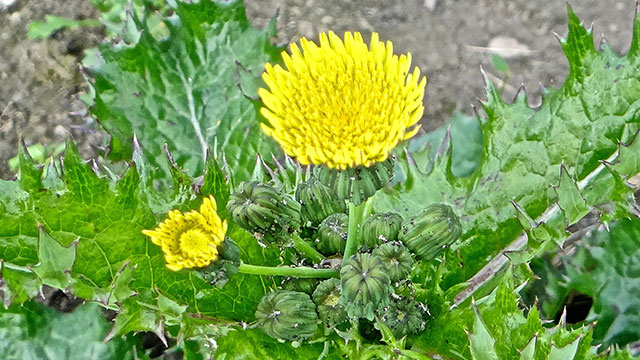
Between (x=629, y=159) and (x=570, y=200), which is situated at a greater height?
(x=629, y=159)

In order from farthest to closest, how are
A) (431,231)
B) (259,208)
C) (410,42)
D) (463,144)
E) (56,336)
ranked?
(410,42) < (463,144) < (56,336) < (431,231) < (259,208)

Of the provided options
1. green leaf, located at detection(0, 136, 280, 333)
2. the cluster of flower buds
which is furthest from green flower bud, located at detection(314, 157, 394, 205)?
green leaf, located at detection(0, 136, 280, 333)

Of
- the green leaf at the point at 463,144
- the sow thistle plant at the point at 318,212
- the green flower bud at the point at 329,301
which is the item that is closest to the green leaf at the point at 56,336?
the sow thistle plant at the point at 318,212

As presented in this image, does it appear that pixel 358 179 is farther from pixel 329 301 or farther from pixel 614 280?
pixel 614 280

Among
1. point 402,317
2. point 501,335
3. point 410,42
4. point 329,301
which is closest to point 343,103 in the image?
point 329,301

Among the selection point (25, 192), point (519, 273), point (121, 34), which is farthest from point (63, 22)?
point (519, 273)

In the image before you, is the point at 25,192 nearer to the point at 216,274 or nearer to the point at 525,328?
the point at 216,274

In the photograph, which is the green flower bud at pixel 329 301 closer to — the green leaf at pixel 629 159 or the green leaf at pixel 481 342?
the green leaf at pixel 481 342
